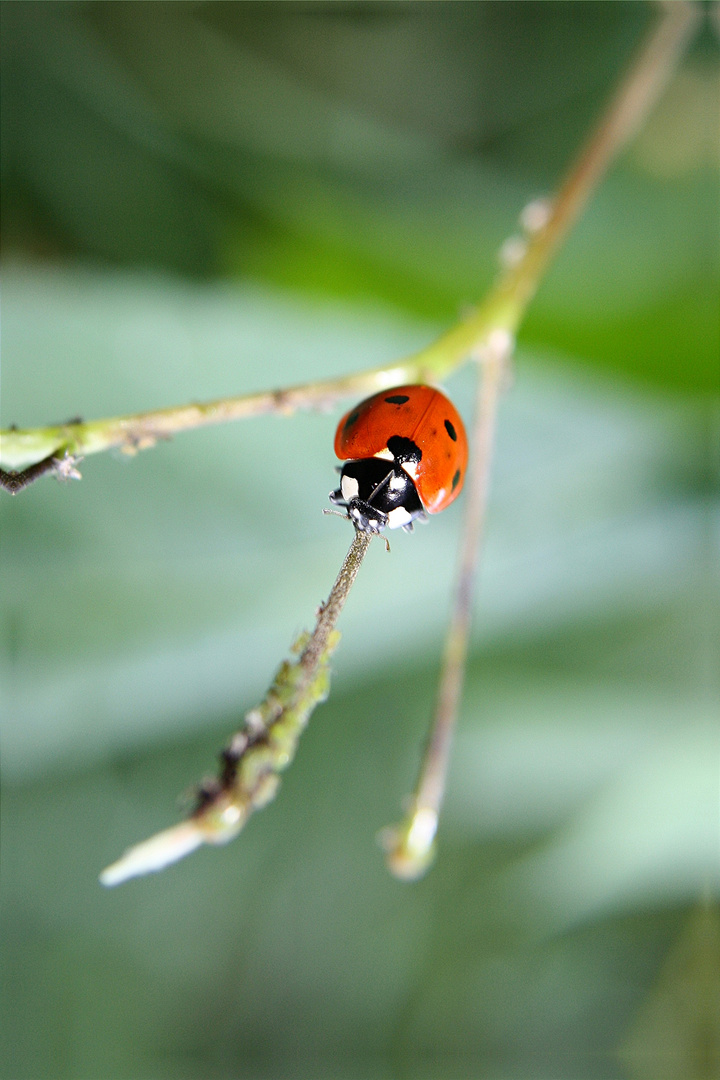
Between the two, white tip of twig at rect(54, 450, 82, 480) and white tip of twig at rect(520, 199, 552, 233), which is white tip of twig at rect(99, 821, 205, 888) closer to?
white tip of twig at rect(54, 450, 82, 480)

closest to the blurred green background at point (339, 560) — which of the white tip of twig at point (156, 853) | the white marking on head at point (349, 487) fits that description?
the white marking on head at point (349, 487)

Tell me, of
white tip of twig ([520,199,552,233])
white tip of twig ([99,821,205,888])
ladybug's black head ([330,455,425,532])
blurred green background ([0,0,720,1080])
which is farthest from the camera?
blurred green background ([0,0,720,1080])

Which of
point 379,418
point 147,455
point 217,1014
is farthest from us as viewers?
point 217,1014

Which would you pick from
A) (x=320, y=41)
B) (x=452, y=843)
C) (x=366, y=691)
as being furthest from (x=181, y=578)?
(x=320, y=41)

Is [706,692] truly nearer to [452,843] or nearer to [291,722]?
[452,843]

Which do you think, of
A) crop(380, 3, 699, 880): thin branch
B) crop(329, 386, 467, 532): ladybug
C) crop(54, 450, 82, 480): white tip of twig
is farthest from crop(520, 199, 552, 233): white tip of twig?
crop(54, 450, 82, 480): white tip of twig

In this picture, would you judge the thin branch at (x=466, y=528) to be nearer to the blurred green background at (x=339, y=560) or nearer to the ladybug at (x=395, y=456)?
the ladybug at (x=395, y=456)

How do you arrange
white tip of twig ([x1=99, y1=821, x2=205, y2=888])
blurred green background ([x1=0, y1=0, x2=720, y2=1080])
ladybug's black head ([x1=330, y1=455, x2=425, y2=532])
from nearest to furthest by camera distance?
white tip of twig ([x1=99, y1=821, x2=205, y2=888])
ladybug's black head ([x1=330, y1=455, x2=425, y2=532])
blurred green background ([x1=0, y1=0, x2=720, y2=1080])
